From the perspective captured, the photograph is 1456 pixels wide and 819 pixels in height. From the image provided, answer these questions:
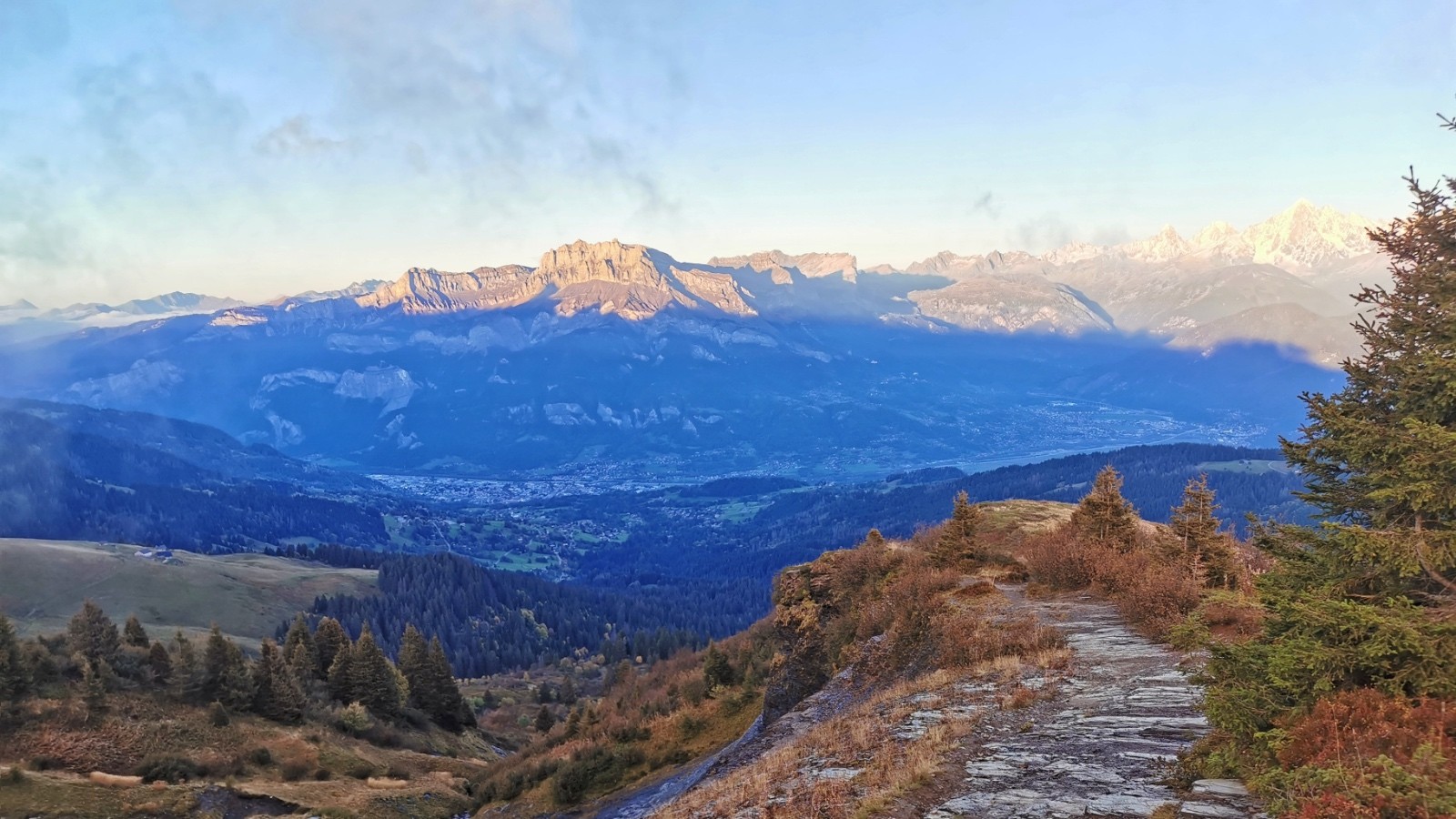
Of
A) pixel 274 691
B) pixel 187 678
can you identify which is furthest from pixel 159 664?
pixel 274 691

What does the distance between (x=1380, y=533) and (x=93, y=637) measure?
2237 inches

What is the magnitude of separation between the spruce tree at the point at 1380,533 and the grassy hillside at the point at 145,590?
150029 mm

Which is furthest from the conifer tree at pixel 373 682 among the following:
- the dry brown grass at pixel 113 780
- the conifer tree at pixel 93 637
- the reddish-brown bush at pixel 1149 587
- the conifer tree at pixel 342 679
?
the reddish-brown bush at pixel 1149 587

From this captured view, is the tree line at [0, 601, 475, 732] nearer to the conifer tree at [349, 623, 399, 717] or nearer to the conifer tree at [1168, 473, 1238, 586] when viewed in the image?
the conifer tree at [349, 623, 399, 717]

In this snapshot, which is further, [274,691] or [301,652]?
[301,652]

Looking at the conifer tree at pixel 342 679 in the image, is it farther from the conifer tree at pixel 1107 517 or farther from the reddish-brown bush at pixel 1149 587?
the reddish-brown bush at pixel 1149 587

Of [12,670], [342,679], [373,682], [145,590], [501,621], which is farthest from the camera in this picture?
[501,621]

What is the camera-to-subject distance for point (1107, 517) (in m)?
28.5

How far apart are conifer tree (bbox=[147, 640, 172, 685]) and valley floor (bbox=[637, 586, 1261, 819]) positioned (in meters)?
37.4

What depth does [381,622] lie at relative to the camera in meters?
162

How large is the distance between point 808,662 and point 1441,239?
25.6 meters

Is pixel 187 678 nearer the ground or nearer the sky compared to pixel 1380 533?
nearer the ground

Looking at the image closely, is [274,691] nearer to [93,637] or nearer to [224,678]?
[224,678]

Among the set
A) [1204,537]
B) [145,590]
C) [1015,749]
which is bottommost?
[145,590]
